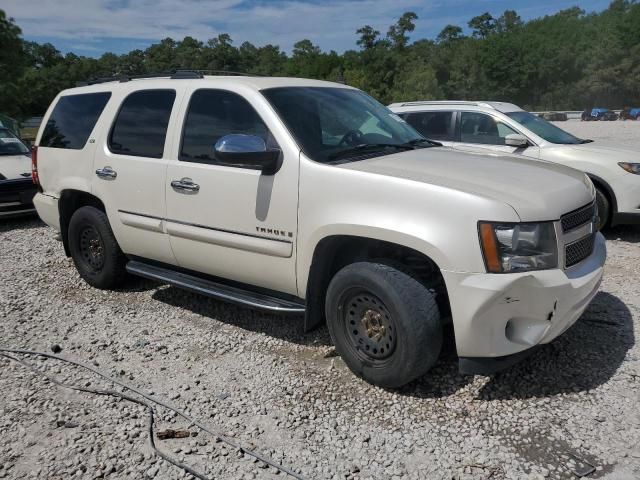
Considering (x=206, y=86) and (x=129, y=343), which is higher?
(x=206, y=86)

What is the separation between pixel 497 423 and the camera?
3.12m

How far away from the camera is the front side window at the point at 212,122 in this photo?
3951 millimetres

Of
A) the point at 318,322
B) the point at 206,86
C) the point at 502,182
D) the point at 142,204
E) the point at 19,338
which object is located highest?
the point at 206,86

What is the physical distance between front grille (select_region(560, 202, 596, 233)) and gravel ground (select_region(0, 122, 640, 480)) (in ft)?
3.23

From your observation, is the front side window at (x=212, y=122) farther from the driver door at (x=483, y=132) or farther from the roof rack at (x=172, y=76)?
the driver door at (x=483, y=132)

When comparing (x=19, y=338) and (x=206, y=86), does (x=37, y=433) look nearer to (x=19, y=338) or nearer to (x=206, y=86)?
(x=19, y=338)

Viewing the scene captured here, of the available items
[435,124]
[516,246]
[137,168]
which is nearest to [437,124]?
[435,124]

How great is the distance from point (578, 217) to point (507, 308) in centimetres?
84

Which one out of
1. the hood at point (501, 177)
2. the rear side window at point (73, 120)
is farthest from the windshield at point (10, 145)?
the hood at point (501, 177)

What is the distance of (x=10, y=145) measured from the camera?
992 centimetres

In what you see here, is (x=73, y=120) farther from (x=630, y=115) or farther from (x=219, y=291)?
(x=630, y=115)

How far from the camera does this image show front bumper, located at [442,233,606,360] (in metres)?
2.88

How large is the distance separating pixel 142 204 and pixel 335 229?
78.5 inches

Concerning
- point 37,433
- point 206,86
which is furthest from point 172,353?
point 206,86
